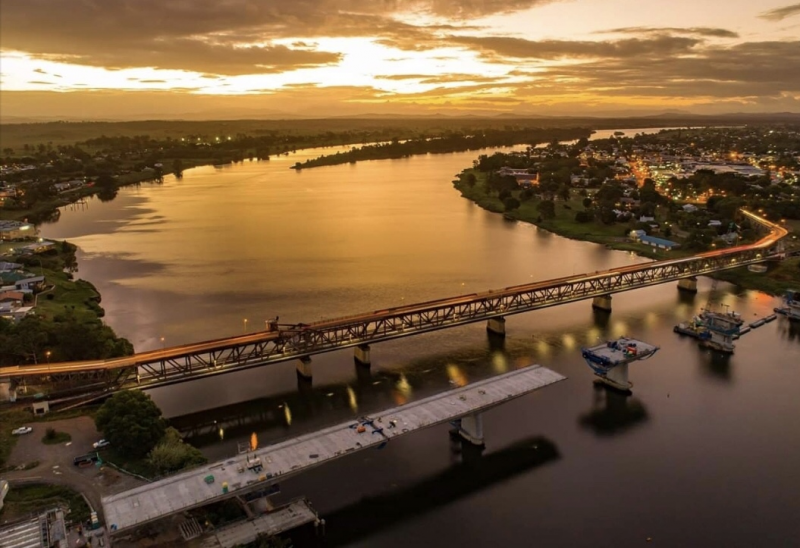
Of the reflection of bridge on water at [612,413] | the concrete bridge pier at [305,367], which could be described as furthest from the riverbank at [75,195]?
the reflection of bridge on water at [612,413]

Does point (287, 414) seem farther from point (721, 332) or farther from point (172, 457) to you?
point (721, 332)

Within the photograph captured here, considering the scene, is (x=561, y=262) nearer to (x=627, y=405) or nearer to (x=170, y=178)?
(x=627, y=405)

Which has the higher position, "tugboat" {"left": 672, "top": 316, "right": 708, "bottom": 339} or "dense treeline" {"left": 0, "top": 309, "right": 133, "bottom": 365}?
"dense treeline" {"left": 0, "top": 309, "right": 133, "bottom": 365}

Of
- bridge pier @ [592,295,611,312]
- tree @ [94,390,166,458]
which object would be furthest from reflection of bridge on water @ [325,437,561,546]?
bridge pier @ [592,295,611,312]

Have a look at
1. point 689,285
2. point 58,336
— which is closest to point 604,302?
point 689,285

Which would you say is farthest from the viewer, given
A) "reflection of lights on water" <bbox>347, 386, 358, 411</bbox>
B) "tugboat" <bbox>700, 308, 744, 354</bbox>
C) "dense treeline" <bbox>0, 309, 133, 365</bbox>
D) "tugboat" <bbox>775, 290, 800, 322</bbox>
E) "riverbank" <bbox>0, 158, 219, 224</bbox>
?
"riverbank" <bbox>0, 158, 219, 224</bbox>

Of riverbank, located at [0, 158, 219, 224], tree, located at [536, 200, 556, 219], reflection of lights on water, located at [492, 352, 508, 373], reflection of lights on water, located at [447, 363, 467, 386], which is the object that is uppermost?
riverbank, located at [0, 158, 219, 224]

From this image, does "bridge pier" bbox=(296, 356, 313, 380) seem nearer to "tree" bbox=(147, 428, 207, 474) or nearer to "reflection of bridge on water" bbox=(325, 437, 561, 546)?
"tree" bbox=(147, 428, 207, 474)
